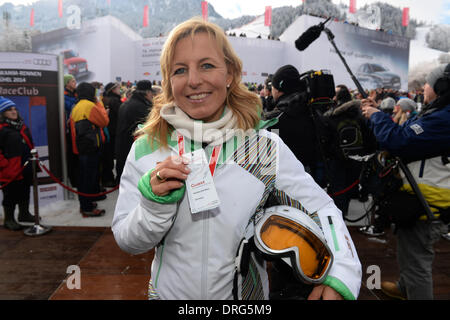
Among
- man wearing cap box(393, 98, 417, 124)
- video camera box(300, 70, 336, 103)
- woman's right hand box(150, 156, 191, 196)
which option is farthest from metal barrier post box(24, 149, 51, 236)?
man wearing cap box(393, 98, 417, 124)

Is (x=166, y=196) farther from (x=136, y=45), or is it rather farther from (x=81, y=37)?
(x=81, y=37)

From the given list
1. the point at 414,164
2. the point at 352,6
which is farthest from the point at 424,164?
the point at 352,6

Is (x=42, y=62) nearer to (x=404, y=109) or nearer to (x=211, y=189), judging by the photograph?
(x=211, y=189)

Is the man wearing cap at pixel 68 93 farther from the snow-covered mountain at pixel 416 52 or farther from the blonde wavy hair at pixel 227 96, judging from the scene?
the snow-covered mountain at pixel 416 52

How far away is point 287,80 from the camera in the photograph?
318cm

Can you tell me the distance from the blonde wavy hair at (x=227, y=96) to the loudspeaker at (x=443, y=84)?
5.53 ft

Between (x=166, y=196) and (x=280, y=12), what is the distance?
41770 millimetres

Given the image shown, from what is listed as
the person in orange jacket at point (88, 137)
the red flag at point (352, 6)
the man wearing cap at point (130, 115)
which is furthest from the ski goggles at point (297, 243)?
the red flag at point (352, 6)

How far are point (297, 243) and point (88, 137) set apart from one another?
4.69m

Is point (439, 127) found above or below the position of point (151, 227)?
above

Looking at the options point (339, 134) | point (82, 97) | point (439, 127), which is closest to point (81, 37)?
point (82, 97)

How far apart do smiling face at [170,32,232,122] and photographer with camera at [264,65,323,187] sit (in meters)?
1.84

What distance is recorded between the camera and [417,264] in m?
2.66

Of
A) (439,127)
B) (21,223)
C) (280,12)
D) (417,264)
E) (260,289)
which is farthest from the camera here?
(280,12)
